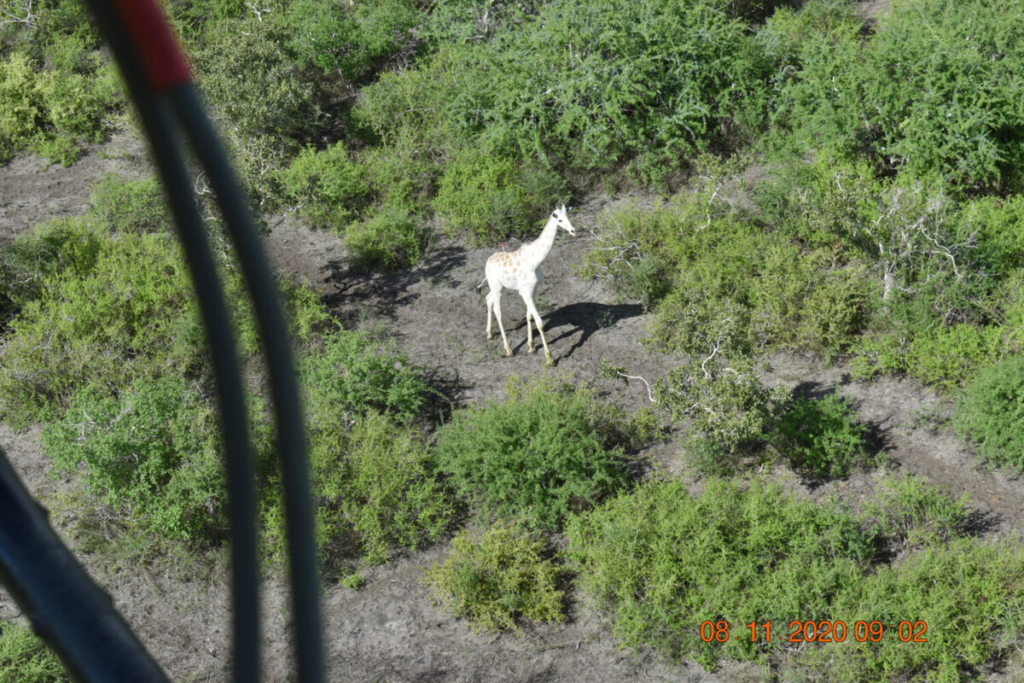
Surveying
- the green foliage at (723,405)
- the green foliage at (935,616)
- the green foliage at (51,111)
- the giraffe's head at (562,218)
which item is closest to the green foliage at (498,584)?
the green foliage at (723,405)

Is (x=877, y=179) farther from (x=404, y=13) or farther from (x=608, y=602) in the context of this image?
(x=404, y=13)

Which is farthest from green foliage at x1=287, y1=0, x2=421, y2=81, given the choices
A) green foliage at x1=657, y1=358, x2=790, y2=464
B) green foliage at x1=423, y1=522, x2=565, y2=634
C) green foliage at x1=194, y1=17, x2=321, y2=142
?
green foliage at x1=423, y1=522, x2=565, y2=634

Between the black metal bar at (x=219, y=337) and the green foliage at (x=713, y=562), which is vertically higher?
the black metal bar at (x=219, y=337)

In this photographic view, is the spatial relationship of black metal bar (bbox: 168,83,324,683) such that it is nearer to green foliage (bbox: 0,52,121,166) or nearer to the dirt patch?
the dirt patch

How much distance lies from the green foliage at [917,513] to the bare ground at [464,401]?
0.25 m

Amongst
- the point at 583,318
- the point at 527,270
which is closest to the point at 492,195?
the point at 583,318

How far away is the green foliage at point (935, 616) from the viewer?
6.13m

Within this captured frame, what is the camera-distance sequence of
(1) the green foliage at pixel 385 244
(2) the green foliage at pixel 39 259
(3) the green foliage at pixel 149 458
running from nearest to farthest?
(3) the green foliage at pixel 149 458 < (2) the green foliage at pixel 39 259 < (1) the green foliage at pixel 385 244

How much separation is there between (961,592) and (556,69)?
26.2 feet

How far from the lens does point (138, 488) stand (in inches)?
307

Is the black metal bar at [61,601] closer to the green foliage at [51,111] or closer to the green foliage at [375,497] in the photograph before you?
the green foliage at [375,497]

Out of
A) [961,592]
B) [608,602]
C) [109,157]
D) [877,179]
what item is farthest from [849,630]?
[109,157]

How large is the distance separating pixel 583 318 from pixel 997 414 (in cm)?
366
